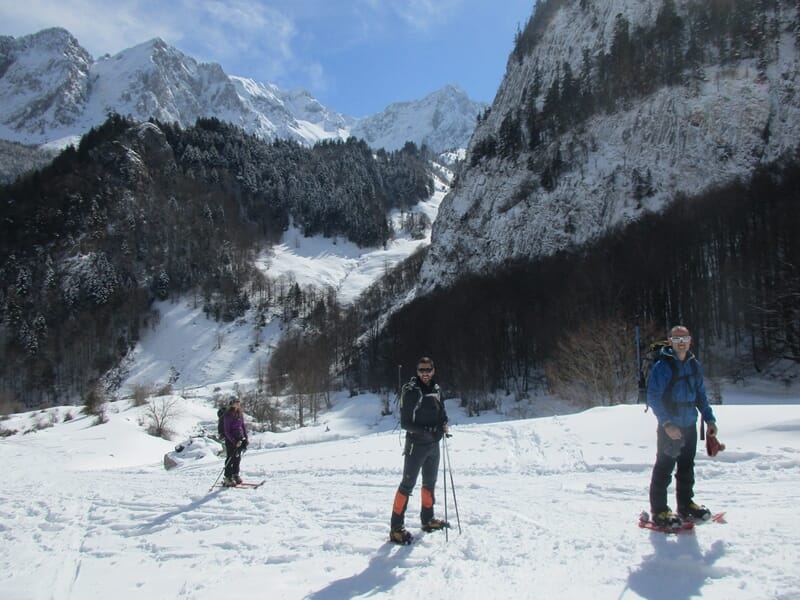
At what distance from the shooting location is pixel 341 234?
15512 centimetres

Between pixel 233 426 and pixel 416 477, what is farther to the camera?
pixel 233 426

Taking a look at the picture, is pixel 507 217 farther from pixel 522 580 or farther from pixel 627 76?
pixel 522 580

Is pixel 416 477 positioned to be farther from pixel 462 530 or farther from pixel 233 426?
pixel 233 426

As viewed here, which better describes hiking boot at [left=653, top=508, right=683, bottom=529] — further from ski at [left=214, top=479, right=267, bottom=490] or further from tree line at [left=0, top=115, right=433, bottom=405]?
tree line at [left=0, top=115, right=433, bottom=405]

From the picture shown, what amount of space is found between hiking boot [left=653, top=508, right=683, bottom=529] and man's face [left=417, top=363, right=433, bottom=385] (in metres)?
2.84

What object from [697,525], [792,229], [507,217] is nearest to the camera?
[697,525]

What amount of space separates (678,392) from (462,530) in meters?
3.00

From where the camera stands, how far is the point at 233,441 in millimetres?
11773

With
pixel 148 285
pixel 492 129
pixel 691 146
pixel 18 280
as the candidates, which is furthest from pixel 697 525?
pixel 18 280

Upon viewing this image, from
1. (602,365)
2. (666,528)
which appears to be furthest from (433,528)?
(602,365)

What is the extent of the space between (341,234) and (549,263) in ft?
344

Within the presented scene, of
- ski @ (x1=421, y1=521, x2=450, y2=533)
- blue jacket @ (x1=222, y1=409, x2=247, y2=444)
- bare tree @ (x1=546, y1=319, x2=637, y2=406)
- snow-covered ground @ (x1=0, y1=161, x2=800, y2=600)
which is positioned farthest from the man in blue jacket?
bare tree @ (x1=546, y1=319, x2=637, y2=406)

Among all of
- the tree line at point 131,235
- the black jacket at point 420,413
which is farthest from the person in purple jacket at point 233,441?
the tree line at point 131,235

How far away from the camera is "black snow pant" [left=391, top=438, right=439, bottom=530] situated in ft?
19.3
